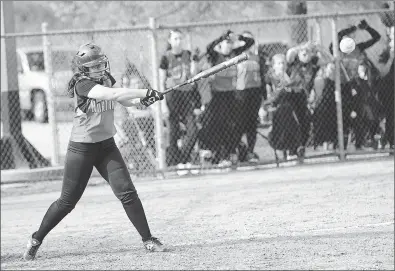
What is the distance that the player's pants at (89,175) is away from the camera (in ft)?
25.9

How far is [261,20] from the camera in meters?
13.4

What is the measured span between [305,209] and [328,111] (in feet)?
13.5

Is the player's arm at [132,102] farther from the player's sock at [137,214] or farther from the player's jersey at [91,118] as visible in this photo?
the player's sock at [137,214]

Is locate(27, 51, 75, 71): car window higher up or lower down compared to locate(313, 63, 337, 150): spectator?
higher up

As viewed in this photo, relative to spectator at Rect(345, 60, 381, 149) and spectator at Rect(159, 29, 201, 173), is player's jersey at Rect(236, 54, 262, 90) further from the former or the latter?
spectator at Rect(345, 60, 381, 149)

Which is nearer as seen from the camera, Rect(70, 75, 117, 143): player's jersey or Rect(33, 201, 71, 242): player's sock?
Rect(70, 75, 117, 143): player's jersey

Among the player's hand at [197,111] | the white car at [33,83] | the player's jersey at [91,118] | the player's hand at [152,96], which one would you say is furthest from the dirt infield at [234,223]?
the white car at [33,83]

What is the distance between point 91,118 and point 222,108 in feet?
20.5

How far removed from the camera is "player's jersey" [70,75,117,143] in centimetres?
756

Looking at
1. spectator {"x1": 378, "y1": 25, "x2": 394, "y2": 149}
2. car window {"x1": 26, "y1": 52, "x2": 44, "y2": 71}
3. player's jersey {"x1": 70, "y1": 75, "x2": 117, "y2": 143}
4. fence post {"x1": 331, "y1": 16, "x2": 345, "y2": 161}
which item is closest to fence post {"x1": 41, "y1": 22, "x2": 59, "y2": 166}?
fence post {"x1": 331, "y1": 16, "x2": 345, "y2": 161}

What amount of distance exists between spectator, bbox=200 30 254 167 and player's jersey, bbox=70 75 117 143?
5.81 m

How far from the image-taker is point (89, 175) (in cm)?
802

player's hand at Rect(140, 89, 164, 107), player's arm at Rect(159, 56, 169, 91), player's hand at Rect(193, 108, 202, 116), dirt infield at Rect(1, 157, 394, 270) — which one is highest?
player's hand at Rect(140, 89, 164, 107)

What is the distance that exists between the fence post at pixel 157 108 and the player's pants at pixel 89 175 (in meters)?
5.57
